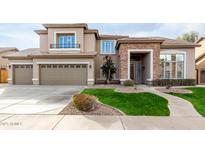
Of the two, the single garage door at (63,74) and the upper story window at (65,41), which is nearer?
the single garage door at (63,74)

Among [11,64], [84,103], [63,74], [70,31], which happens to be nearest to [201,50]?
[70,31]

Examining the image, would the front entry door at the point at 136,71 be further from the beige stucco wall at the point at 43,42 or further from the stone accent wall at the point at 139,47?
the beige stucco wall at the point at 43,42

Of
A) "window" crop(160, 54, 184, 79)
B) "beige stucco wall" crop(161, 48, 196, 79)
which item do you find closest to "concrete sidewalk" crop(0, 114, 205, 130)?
"window" crop(160, 54, 184, 79)

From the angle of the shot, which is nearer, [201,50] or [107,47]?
[107,47]

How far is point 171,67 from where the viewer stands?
19047 mm

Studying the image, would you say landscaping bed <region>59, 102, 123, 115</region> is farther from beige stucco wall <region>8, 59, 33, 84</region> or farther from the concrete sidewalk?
beige stucco wall <region>8, 59, 33, 84</region>

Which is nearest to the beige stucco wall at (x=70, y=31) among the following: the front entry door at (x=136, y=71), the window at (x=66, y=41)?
the window at (x=66, y=41)

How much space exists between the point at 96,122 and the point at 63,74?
13848 millimetres

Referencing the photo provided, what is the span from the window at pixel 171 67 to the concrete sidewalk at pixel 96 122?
40.2 ft

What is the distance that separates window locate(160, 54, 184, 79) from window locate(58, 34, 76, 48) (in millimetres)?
10256

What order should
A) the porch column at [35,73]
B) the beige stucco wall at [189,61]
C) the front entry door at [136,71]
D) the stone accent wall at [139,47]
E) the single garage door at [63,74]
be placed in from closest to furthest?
the stone accent wall at [139,47] → the beige stucco wall at [189,61] → the single garage door at [63,74] → the porch column at [35,73] → the front entry door at [136,71]

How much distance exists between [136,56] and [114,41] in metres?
3.45

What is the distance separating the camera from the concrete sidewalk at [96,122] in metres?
6.00

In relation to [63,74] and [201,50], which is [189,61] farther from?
[63,74]
